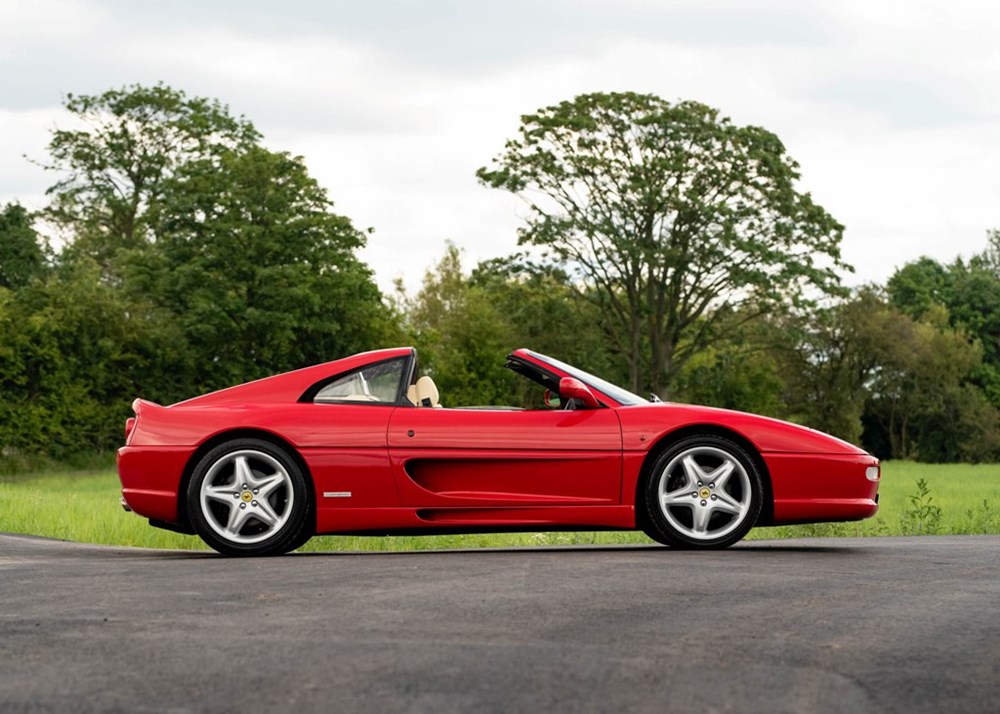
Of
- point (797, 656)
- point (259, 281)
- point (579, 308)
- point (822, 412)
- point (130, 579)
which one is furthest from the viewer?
point (822, 412)

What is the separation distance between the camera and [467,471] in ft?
26.8

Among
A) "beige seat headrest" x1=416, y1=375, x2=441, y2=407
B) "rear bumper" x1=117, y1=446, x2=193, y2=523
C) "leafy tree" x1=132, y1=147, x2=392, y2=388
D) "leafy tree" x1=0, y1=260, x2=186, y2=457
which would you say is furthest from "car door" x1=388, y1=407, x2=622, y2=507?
"leafy tree" x1=132, y1=147, x2=392, y2=388

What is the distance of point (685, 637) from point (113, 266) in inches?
1939

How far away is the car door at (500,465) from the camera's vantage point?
26.8 ft

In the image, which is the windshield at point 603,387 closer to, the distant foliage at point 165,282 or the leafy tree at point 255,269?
the distant foliage at point 165,282

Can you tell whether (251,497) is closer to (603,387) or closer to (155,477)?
(155,477)

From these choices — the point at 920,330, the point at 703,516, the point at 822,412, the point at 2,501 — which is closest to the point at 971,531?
the point at 703,516

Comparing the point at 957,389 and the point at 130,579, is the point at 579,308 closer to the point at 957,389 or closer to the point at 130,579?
the point at 957,389

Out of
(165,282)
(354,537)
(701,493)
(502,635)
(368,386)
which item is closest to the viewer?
(502,635)

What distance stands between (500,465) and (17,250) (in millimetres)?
45410

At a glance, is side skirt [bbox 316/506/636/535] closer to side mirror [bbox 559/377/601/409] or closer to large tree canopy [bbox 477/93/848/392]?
side mirror [bbox 559/377/601/409]

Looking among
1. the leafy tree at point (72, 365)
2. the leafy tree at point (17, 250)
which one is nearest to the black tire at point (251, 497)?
the leafy tree at point (72, 365)

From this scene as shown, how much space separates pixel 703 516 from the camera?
830cm

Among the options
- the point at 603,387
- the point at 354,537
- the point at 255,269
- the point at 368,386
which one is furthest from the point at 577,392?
the point at 255,269
